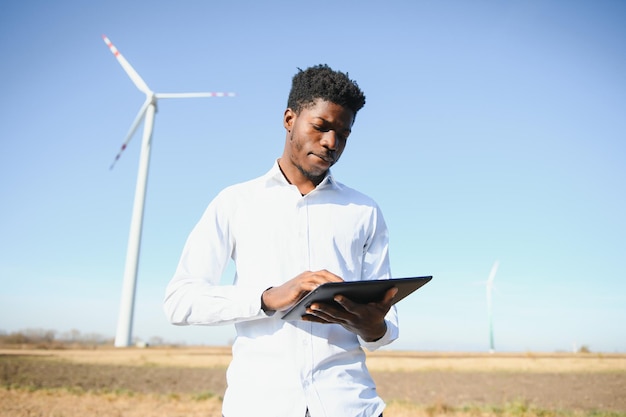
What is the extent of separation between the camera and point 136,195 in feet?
119

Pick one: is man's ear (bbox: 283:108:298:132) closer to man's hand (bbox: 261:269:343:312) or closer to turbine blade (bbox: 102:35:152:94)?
man's hand (bbox: 261:269:343:312)

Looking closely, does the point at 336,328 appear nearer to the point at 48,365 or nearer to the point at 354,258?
the point at 354,258

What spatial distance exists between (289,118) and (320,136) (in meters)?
0.42

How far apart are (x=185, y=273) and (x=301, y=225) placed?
0.64 m

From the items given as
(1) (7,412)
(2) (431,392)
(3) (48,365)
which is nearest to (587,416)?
(2) (431,392)

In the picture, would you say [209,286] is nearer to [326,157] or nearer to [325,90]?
[326,157]

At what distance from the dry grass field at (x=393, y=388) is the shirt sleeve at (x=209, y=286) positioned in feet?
26.5

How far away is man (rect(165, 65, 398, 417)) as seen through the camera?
2297 mm

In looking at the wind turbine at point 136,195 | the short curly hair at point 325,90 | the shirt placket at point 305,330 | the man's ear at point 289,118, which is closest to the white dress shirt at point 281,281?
the shirt placket at point 305,330

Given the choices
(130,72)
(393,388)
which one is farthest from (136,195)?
(393,388)

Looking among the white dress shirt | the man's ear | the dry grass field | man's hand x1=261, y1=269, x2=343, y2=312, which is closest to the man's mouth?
the white dress shirt

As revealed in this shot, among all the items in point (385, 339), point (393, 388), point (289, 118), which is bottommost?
point (393, 388)

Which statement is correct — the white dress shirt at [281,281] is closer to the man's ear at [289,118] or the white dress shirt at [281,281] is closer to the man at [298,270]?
the man at [298,270]

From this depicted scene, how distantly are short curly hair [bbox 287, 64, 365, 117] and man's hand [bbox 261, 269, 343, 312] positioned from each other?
111cm
